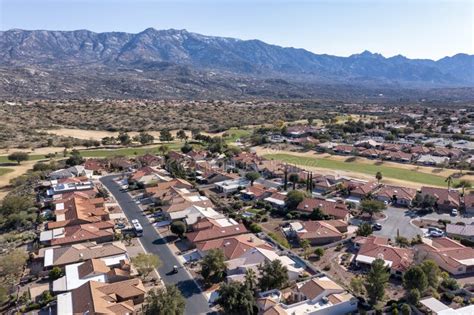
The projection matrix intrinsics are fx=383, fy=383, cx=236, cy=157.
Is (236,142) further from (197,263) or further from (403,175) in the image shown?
(197,263)

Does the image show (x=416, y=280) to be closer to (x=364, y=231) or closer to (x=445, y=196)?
(x=364, y=231)

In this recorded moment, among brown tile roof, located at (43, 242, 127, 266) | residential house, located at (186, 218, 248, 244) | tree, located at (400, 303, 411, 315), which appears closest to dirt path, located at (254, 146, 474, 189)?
residential house, located at (186, 218, 248, 244)

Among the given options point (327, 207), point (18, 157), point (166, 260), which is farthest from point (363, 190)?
point (18, 157)

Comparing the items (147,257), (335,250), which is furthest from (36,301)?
(335,250)

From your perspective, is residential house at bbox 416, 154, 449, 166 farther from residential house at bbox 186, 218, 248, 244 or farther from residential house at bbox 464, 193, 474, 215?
residential house at bbox 186, 218, 248, 244

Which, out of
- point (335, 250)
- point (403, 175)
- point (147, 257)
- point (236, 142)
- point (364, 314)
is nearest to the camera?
point (364, 314)

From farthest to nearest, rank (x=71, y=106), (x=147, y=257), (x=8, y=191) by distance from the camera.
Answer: (x=71, y=106) < (x=8, y=191) < (x=147, y=257)
